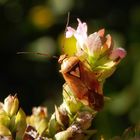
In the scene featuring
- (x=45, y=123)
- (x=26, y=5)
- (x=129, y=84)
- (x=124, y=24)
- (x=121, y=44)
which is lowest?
(x=45, y=123)

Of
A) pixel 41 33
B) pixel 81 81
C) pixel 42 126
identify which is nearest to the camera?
pixel 81 81

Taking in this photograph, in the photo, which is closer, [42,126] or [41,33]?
[42,126]

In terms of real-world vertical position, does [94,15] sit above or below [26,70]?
above

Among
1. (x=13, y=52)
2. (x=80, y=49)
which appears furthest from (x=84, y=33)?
(x=13, y=52)

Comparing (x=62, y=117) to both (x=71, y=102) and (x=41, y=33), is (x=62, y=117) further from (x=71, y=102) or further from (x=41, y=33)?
(x=41, y=33)

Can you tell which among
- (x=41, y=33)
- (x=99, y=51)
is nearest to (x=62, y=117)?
(x=99, y=51)

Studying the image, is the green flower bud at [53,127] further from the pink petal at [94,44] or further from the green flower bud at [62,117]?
the pink petal at [94,44]

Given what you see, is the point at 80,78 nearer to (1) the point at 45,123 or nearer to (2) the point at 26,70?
(1) the point at 45,123

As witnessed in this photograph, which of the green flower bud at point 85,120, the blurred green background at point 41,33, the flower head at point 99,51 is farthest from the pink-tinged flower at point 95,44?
the blurred green background at point 41,33

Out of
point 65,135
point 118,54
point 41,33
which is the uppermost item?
point 41,33
